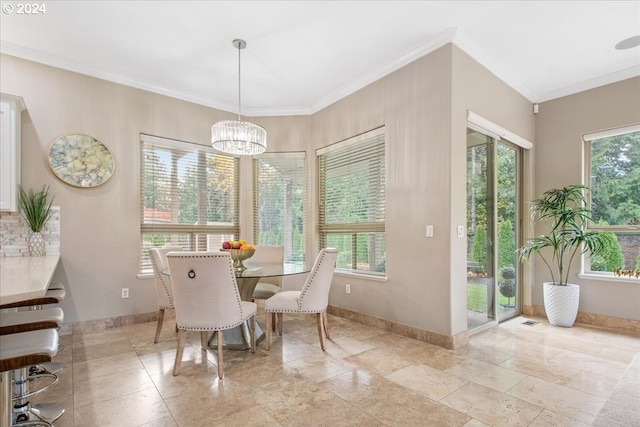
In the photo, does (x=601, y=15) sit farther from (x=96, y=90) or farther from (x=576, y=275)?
(x=96, y=90)

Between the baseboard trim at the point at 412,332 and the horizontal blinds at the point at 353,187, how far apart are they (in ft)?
3.32

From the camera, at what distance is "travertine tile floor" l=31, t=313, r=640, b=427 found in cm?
190

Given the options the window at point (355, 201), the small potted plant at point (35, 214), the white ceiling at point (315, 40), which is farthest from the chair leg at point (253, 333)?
the white ceiling at point (315, 40)

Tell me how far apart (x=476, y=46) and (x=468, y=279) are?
2.30 metres

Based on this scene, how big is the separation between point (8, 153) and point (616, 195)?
625 centimetres

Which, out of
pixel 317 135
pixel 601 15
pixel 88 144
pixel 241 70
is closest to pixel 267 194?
pixel 317 135

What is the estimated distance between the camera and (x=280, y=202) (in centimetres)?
475

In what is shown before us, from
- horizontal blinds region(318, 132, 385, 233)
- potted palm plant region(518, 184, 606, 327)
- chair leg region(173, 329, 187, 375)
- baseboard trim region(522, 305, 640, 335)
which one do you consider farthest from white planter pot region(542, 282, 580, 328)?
chair leg region(173, 329, 187, 375)

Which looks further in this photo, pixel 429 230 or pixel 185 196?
pixel 185 196

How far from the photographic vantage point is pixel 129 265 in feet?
12.3

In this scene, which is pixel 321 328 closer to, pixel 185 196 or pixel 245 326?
pixel 245 326

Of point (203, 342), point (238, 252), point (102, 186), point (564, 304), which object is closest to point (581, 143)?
point (564, 304)

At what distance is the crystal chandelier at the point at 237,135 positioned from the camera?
314cm

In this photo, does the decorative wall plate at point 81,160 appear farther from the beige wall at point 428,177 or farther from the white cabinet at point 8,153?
the beige wall at point 428,177
